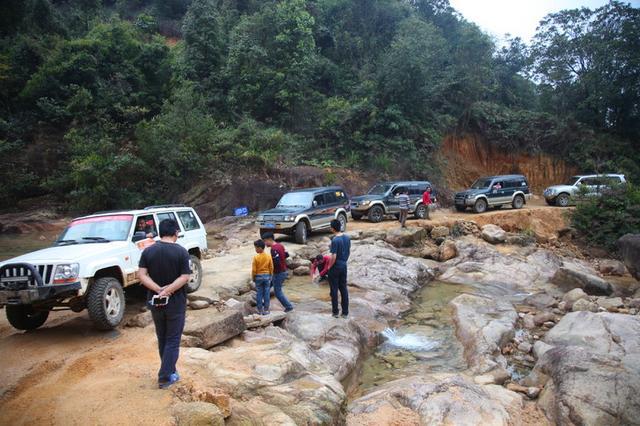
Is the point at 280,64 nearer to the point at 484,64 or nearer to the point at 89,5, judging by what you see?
the point at 484,64

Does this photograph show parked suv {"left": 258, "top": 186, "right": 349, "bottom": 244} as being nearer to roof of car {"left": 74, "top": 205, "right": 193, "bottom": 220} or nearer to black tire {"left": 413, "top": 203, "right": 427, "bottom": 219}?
black tire {"left": 413, "top": 203, "right": 427, "bottom": 219}

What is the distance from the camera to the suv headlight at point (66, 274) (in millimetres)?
5562

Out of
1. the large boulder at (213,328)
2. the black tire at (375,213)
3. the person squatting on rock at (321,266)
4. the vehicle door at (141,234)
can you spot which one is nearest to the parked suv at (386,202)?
the black tire at (375,213)

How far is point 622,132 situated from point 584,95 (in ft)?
12.7

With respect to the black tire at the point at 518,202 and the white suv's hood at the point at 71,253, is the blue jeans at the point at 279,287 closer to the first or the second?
the white suv's hood at the point at 71,253

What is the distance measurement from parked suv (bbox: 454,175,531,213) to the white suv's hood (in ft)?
58.7

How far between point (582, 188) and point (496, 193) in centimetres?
380

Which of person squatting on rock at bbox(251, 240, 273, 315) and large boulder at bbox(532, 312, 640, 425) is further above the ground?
person squatting on rock at bbox(251, 240, 273, 315)

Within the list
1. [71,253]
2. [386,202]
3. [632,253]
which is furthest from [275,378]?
[386,202]

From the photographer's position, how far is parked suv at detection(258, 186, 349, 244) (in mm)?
14070

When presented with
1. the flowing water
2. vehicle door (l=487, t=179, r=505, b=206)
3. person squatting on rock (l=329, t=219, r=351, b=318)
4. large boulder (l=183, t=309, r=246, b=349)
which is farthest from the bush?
large boulder (l=183, t=309, r=246, b=349)

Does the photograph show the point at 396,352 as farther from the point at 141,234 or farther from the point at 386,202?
the point at 386,202

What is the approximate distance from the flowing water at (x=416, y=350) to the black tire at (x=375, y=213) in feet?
25.7

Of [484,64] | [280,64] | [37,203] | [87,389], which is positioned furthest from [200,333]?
[484,64]
